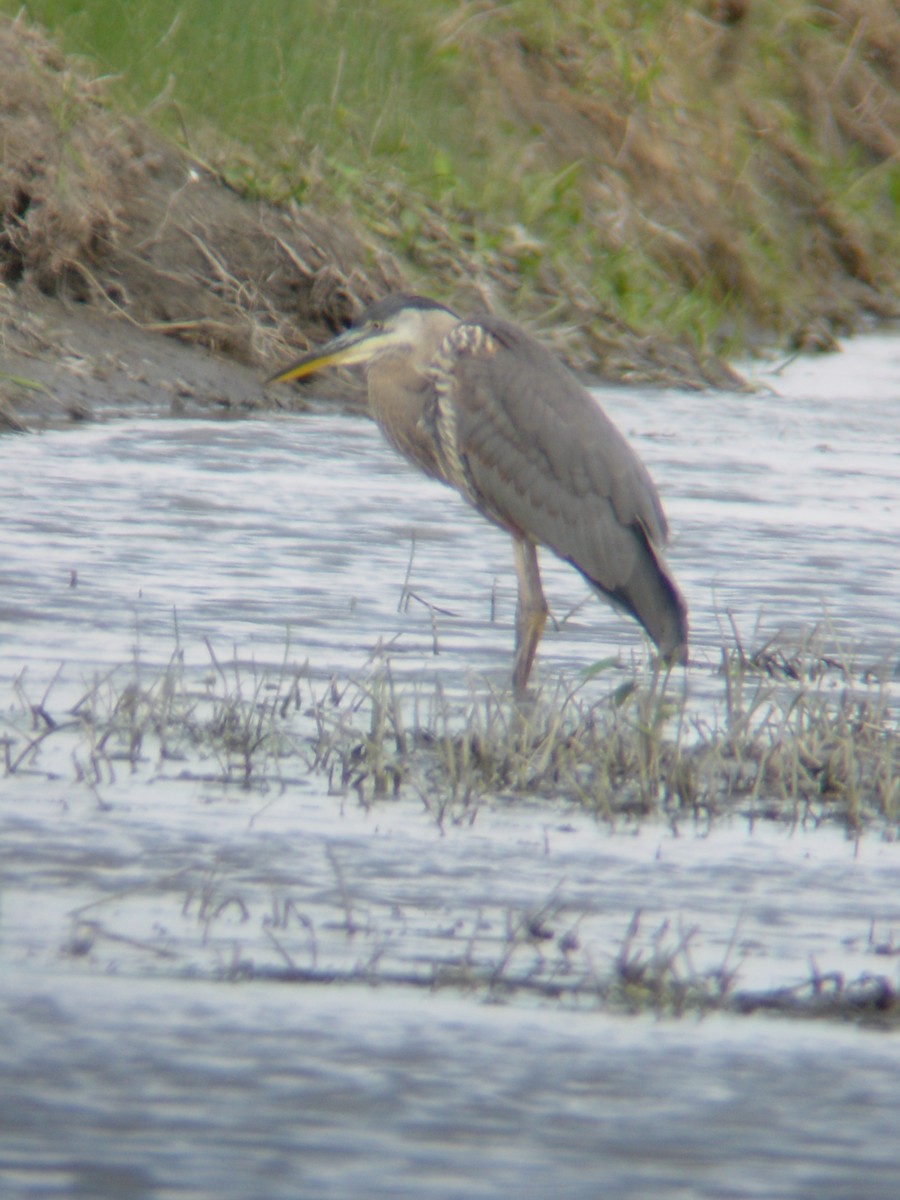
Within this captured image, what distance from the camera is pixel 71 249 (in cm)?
1034

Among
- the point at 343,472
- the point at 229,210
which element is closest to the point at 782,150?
the point at 229,210

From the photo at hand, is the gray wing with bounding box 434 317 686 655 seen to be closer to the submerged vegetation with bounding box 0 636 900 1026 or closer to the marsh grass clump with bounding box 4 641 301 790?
the submerged vegetation with bounding box 0 636 900 1026

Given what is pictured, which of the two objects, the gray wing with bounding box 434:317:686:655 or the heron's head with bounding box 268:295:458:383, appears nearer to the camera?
the gray wing with bounding box 434:317:686:655

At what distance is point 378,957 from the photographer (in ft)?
10.4

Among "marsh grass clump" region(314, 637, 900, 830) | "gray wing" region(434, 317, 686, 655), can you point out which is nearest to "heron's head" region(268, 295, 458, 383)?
"gray wing" region(434, 317, 686, 655)

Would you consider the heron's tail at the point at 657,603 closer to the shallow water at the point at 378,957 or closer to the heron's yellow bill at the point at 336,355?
the shallow water at the point at 378,957

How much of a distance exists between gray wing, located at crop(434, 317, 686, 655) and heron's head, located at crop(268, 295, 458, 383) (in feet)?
0.69

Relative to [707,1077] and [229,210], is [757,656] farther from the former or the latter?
[229,210]

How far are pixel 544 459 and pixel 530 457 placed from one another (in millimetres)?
40

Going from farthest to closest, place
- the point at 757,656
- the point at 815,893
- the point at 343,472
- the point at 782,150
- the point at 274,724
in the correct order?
the point at 782,150 → the point at 343,472 → the point at 757,656 → the point at 274,724 → the point at 815,893

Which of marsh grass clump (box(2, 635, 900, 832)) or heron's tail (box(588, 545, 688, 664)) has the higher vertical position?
heron's tail (box(588, 545, 688, 664))

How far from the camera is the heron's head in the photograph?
659 cm

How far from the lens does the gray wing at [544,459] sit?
19.5ft

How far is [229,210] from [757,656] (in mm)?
6269
